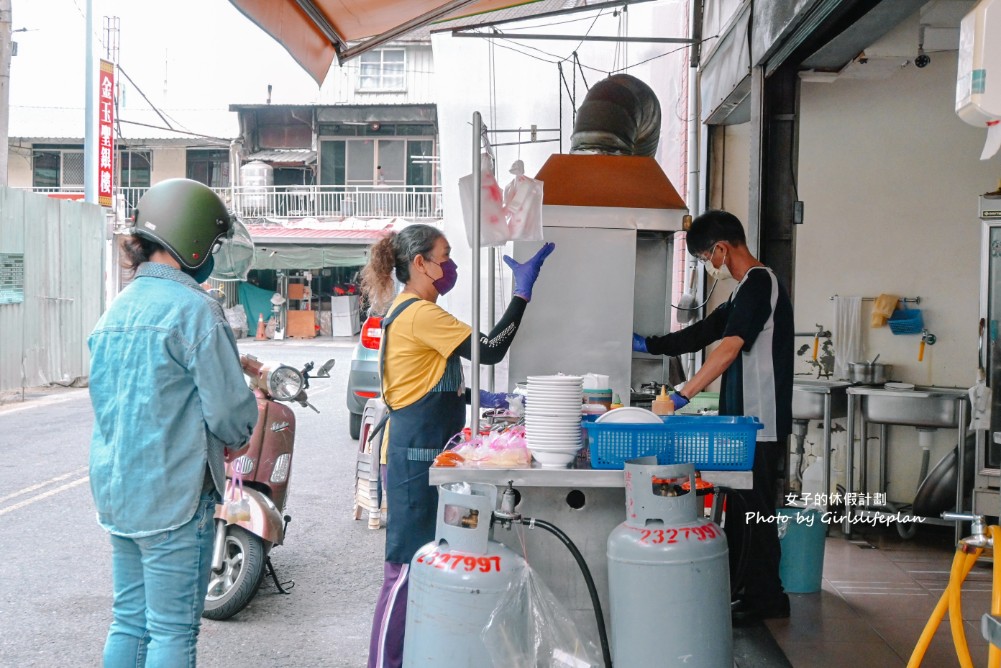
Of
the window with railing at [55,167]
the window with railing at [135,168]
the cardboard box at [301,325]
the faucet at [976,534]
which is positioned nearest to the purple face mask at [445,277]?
the faucet at [976,534]

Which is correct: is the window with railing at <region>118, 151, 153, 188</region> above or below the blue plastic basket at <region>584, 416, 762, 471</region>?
above

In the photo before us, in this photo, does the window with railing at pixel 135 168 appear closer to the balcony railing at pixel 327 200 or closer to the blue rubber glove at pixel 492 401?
the balcony railing at pixel 327 200

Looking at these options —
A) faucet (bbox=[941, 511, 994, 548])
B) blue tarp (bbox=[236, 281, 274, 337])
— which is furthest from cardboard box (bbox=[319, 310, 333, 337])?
faucet (bbox=[941, 511, 994, 548])

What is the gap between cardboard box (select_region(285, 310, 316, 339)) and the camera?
30.0m

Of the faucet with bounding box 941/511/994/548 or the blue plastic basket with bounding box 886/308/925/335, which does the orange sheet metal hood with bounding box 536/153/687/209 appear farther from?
the faucet with bounding box 941/511/994/548

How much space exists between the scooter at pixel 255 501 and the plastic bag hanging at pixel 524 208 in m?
1.70

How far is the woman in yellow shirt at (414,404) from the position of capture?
12.5ft

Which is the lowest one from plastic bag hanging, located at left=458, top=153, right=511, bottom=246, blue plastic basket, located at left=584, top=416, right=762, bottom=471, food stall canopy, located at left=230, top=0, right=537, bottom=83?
blue plastic basket, located at left=584, top=416, right=762, bottom=471

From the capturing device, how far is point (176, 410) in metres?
3.05

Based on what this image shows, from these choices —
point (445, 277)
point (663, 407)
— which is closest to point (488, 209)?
point (445, 277)

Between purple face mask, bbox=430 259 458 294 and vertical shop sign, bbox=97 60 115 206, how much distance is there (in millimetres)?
17807

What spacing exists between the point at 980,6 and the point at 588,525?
2.42 m

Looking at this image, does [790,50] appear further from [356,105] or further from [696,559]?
[356,105]

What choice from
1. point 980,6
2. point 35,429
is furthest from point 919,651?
point 35,429
